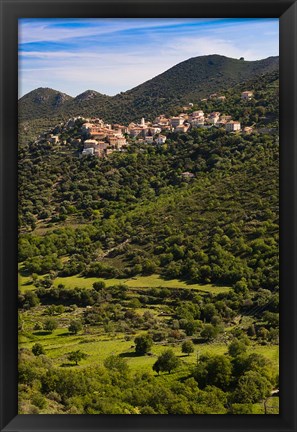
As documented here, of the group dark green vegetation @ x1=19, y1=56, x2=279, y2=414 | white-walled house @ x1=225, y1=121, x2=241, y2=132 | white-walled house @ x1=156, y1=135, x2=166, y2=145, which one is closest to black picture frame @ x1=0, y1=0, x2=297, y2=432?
dark green vegetation @ x1=19, y1=56, x2=279, y2=414

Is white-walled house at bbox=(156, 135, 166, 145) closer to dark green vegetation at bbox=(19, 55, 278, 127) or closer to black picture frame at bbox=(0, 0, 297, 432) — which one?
dark green vegetation at bbox=(19, 55, 278, 127)

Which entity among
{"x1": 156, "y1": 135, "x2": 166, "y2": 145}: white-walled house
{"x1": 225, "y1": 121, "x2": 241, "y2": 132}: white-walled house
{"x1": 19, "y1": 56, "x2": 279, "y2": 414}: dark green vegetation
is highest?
{"x1": 225, "y1": 121, "x2": 241, "y2": 132}: white-walled house

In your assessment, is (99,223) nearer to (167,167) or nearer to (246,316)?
(167,167)

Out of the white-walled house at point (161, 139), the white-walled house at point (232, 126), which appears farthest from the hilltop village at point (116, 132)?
the white-walled house at point (232, 126)

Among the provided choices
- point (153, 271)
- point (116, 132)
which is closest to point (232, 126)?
point (116, 132)
